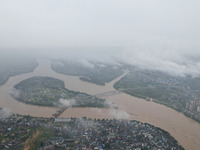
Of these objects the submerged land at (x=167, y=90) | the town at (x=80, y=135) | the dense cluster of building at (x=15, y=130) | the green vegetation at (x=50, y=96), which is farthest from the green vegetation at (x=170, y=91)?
the dense cluster of building at (x=15, y=130)

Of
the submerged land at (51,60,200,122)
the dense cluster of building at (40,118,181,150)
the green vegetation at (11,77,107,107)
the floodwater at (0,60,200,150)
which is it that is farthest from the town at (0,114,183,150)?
the submerged land at (51,60,200,122)

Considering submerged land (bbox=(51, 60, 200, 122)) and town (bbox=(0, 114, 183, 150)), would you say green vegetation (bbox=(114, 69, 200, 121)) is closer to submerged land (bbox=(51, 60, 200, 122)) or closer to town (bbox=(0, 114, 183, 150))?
submerged land (bbox=(51, 60, 200, 122))

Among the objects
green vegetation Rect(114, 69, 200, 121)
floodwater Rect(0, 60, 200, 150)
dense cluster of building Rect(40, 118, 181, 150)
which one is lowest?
green vegetation Rect(114, 69, 200, 121)

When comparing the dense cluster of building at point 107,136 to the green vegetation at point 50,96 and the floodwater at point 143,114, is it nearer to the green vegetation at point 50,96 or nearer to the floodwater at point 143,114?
the floodwater at point 143,114

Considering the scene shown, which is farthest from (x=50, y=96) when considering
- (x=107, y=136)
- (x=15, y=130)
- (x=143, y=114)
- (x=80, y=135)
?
(x=143, y=114)

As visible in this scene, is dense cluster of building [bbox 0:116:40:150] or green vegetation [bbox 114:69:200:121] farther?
Answer: green vegetation [bbox 114:69:200:121]

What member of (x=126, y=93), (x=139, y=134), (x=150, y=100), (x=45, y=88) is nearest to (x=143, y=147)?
(x=139, y=134)

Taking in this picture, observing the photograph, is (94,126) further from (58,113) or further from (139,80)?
(139,80)
